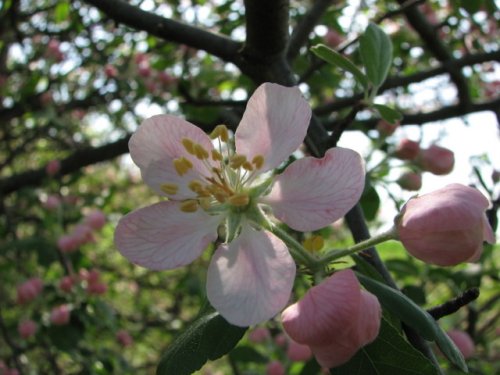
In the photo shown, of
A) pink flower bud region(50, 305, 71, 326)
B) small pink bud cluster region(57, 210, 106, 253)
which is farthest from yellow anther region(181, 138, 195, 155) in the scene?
small pink bud cluster region(57, 210, 106, 253)

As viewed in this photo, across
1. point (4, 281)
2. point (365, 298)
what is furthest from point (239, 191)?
point (4, 281)

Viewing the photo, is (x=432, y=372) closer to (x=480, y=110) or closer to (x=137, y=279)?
(x=480, y=110)

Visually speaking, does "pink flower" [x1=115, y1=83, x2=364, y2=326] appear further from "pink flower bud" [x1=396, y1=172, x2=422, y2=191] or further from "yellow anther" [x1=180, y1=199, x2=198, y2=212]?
"pink flower bud" [x1=396, y1=172, x2=422, y2=191]

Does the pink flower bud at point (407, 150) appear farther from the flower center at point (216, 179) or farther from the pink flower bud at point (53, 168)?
the pink flower bud at point (53, 168)

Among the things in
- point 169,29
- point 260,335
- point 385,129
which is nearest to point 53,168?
point 260,335

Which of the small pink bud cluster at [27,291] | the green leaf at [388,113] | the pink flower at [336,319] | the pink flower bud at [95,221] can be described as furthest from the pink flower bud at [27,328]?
the pink flower at [336,319]

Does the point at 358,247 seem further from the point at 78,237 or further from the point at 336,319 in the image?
the point at 78,237
